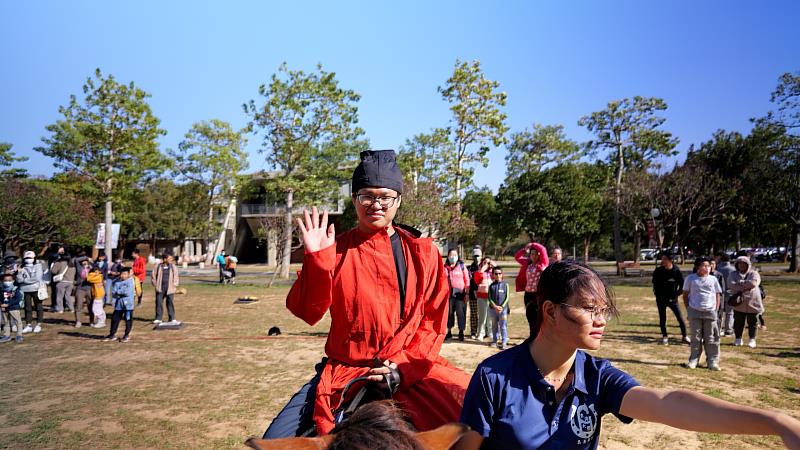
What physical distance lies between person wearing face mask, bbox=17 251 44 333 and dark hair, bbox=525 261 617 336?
1382 centimetres

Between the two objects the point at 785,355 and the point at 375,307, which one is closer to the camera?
the point at 375,307

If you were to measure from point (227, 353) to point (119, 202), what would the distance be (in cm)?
2159

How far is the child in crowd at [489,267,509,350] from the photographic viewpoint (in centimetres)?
1039

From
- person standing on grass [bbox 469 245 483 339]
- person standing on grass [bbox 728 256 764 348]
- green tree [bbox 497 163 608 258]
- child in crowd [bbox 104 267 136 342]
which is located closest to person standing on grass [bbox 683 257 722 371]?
person standing on grass [bbox 728 256 764 348]

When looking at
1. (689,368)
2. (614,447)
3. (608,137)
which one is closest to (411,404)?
(614,447)

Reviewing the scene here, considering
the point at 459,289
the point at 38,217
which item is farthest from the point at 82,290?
the point at 38,217

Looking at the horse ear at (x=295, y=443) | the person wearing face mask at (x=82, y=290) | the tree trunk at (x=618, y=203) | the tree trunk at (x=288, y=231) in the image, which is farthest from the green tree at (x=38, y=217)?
the tree trunk at (x=618, y=203)

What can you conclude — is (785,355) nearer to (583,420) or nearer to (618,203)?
(583,420)

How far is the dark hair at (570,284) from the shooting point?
194cm

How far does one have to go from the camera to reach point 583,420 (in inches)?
77.2

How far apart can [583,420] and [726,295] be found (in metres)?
11.1

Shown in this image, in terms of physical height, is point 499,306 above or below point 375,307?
below

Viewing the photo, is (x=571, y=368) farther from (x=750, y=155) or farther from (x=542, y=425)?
(x=750, y=155)

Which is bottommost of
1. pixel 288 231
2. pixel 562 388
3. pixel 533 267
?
pixel 562 388
